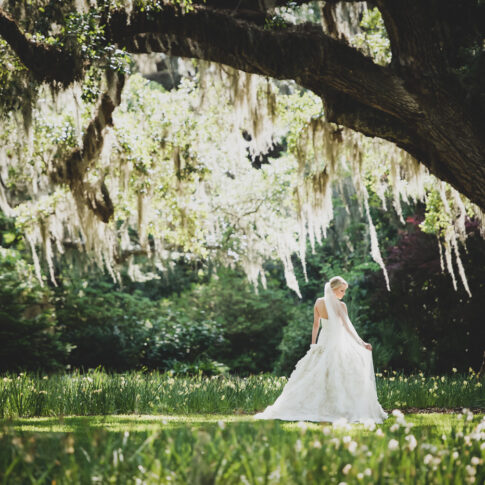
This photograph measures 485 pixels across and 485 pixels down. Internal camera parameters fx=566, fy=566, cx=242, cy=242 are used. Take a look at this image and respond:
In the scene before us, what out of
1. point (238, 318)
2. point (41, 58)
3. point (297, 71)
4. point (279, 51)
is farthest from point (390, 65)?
point (238, 318)

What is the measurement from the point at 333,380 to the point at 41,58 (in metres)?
4.58

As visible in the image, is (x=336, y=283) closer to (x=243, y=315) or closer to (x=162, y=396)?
(x=162, y=396)

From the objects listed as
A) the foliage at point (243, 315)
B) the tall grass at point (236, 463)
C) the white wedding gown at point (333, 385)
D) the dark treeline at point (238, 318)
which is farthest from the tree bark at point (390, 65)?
the foliage at point (243, 315)

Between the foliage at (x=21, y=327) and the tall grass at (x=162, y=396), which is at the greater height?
the foliage at (x=21, y=327)

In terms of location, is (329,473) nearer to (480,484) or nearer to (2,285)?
(480,484)

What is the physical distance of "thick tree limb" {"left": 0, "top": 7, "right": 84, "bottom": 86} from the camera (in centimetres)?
569

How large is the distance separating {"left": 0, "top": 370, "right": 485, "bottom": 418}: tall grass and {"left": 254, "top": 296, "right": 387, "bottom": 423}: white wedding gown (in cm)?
97

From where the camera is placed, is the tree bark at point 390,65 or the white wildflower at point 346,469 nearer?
the white wildflower at point 346,469

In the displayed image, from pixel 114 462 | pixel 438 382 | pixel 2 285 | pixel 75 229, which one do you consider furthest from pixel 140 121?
pixel 114 462

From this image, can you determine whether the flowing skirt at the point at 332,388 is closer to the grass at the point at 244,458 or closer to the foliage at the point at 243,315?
the grass at the point at 244,458

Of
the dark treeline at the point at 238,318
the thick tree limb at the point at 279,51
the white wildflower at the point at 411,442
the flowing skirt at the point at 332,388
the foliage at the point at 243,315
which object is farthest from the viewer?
the foliage at the point at 243,315

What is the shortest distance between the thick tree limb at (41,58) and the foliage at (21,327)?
23.3 ft

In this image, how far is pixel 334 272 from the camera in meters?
18.4

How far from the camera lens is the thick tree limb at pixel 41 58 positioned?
224 inches
